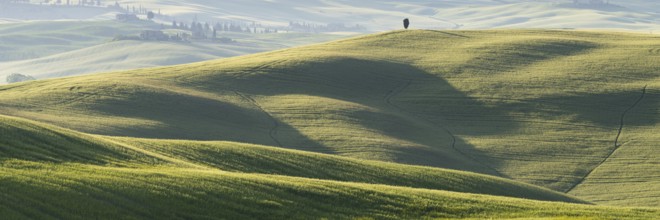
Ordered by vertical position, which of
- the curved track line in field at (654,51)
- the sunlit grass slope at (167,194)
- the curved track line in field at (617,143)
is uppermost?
the sunlit grass slope at (167,194)

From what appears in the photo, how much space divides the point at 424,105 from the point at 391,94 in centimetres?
415

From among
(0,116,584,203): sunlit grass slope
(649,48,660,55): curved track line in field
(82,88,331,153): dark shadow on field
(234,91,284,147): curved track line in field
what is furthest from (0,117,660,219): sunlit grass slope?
(649,48,660,55): curved track line in field

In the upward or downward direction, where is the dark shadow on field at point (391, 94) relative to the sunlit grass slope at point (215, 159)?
downward

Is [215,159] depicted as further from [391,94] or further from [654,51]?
[654,51]

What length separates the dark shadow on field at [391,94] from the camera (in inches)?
3039

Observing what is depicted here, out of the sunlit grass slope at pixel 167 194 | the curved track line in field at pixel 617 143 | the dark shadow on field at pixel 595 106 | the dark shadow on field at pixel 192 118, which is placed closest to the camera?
the sunlit grass slope at pixel 167 194

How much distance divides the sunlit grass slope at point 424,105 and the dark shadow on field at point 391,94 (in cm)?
16

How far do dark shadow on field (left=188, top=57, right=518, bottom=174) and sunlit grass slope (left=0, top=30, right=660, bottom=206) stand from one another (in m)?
0.16

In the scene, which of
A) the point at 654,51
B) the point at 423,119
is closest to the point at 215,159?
the point at 423,119

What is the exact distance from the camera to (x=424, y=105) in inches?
3445

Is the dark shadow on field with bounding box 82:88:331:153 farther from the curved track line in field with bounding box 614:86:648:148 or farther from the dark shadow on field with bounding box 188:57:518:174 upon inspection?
the curved track line in field with bounding box 614:86:648:148

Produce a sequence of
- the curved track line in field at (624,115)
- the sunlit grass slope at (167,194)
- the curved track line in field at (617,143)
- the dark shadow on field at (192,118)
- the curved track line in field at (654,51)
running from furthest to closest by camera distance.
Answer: the curved track line in field at (654,51) → the curved track line in field at (624,115) → the dark shadow on field at (192,118) → the curved track line in field at (617,143) → the sunlit grass slope at (167,194)

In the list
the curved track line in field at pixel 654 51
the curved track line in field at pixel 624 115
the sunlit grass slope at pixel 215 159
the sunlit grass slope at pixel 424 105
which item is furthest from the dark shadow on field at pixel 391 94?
the sunlit grass slope at pixel 215 159

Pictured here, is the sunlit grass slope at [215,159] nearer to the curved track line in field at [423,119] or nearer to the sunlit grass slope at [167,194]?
the sunlit grass slope at [167,194]
